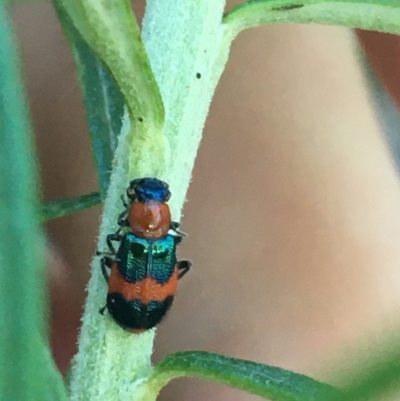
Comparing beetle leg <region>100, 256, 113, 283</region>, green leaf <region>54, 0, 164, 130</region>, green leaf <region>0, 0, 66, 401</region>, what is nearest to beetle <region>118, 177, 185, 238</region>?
beetle leg <region>100, 256, 113, 283</region>

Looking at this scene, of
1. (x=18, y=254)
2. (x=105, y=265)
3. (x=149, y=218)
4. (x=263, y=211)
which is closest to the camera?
(x=18, y=254)

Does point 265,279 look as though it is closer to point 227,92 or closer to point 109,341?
point 227,92

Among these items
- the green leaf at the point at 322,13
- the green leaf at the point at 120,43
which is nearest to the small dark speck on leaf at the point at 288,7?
the green leaf at the point at 322,13

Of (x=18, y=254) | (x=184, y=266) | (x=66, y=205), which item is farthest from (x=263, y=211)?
(x=18, y=254)

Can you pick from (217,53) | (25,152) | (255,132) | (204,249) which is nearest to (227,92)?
(255,132)

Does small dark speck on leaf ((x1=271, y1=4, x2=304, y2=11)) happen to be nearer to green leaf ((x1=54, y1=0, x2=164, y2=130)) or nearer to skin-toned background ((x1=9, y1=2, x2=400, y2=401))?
green leaf ((x1=54, y1=0, x2=164, y2=130))

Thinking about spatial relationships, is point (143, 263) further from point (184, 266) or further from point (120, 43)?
point (120, 43)

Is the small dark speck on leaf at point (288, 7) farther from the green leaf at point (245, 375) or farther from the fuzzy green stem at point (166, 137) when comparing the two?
the green leaf at point (245, 375)
